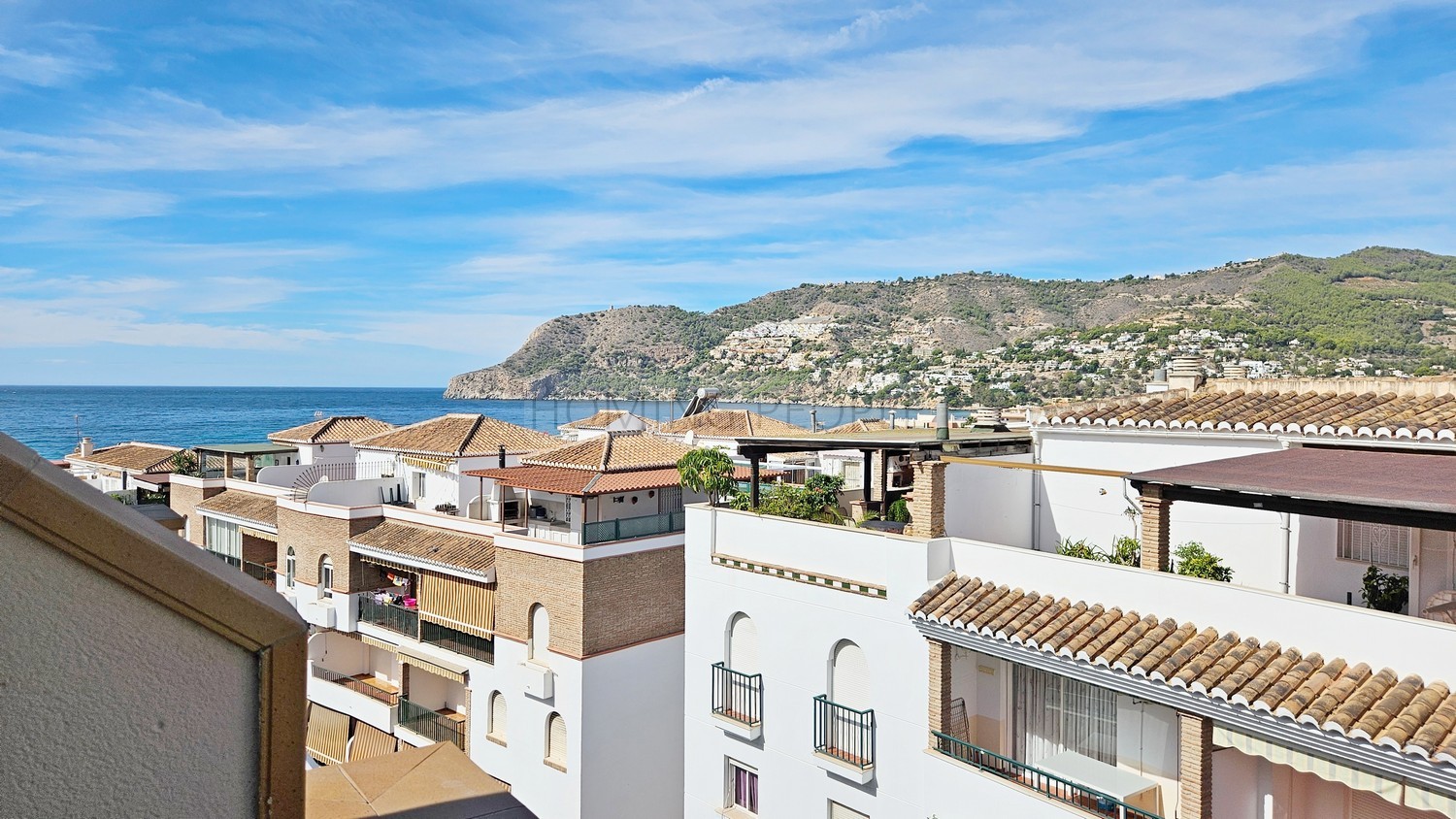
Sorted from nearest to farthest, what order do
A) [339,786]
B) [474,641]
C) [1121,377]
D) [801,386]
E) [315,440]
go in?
1. [339,786]
2. [474,641]
3. [315,440]
4. [1121,377]
5. [801,386]

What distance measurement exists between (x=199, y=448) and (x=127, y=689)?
36131 millimetres

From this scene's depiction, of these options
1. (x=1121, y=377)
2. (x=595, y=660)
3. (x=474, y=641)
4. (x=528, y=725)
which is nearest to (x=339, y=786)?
(x=595, y=660)

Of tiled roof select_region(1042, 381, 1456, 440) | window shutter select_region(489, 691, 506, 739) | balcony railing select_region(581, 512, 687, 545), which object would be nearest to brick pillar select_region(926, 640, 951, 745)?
tiled roof select_region(1042, 381, 1456, 440)

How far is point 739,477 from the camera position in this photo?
22.9 metres

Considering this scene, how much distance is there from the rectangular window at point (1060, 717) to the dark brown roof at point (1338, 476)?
3.00 m

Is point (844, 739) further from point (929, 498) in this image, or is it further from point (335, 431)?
point (335, 431)

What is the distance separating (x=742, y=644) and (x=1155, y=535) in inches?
284

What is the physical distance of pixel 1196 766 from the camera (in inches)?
340

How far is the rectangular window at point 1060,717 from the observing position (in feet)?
34.8

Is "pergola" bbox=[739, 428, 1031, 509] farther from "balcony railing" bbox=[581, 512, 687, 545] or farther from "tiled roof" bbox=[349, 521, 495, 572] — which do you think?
"tiled roof" bbox=[349, 521, 495, 572]

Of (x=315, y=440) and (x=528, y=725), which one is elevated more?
(x=315, y=440)

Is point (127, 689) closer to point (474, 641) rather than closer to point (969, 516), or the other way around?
point (969, 516)

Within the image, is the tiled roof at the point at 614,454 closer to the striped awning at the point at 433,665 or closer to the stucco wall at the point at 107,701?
the striped awning at the point at 433,665

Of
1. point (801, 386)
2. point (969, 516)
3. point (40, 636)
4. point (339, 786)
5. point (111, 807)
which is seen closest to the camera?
point (40, 636)
